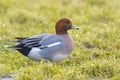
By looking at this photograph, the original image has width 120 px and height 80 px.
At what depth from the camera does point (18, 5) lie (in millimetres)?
11164

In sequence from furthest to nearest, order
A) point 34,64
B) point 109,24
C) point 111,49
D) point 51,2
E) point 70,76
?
point 51,2 < point 109,24 < point 111,49 < point 34,64 < point 70,76

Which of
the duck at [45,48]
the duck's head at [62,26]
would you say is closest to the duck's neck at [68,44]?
the duck at [45,48]

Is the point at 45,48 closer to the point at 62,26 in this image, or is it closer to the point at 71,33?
the point at 62,26

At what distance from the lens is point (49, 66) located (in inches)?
242

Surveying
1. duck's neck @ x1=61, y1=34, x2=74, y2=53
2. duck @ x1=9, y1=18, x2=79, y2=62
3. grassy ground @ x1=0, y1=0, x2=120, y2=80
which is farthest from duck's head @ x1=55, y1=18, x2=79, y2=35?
grassy ground @ x1=0, y1=0, x2=120, y2=80

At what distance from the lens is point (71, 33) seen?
878 cm

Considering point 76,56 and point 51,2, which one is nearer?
point 76,56

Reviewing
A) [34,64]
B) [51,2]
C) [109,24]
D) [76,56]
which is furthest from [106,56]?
[51,2]

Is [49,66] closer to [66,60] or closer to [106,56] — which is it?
[66,60]

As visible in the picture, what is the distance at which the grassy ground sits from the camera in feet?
20.2

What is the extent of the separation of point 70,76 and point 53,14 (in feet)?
16.8

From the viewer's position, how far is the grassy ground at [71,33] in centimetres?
616

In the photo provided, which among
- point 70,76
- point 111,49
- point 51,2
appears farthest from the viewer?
point 51,2

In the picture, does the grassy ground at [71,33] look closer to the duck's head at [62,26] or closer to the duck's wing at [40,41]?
the duck's wing at [40,41]
